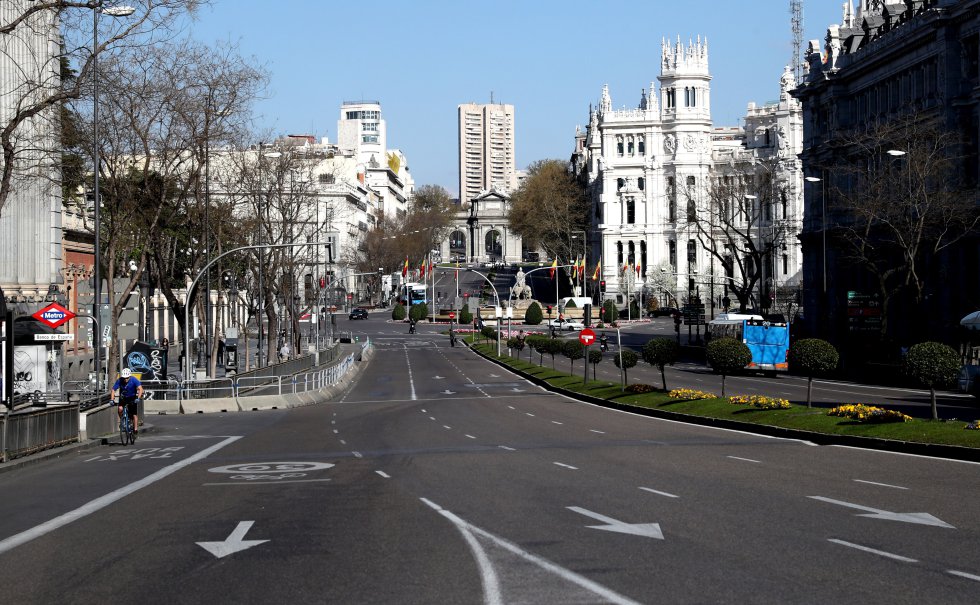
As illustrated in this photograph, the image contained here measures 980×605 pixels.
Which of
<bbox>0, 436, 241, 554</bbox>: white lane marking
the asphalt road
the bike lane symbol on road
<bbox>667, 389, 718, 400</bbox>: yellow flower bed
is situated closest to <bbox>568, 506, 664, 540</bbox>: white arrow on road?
the asphalt road

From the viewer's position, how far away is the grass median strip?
76.8ft

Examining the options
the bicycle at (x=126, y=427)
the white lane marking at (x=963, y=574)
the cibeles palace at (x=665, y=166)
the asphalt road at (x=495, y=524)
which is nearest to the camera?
the asphalt road at (x=495, y=524)

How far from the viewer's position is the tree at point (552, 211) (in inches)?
5778

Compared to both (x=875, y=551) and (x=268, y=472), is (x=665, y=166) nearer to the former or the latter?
(x=268, y=472)

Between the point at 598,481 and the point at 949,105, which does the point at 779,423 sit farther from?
the point at 949,105

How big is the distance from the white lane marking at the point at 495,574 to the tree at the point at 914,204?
37.9 m

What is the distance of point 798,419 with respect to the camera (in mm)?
28734

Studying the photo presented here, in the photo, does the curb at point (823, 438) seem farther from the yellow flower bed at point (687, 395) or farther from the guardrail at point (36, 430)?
the guardrail at point (36, 430)

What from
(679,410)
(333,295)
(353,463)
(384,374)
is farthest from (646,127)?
(353,463)

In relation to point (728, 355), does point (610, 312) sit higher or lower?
higher

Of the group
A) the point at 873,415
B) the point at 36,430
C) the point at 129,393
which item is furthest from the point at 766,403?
the point at 36,430

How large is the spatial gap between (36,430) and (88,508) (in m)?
9.47

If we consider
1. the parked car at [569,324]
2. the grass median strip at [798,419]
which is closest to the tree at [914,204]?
the grass median strip at [798,419]

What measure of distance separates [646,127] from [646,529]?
433 ft
